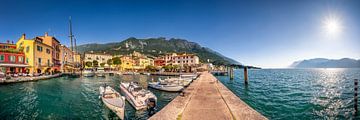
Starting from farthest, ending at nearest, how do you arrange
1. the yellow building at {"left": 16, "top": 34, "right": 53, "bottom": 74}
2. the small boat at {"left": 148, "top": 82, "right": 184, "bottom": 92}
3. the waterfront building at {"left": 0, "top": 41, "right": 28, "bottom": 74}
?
the yellow building at {"left": 16, "top": 34, "right": 53, "bottom": 74} < the waterfront building at {"left": 0, "top": 41, "right": 28, "bottom": 74} < the small boat at {"left": 148, "top": 82, "right": 184, "bottom": 92}

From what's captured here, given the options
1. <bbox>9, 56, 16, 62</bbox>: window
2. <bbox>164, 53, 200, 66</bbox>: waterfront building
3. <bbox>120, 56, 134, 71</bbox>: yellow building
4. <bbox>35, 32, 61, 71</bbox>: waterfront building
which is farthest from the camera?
<bbox>120, 56, 134, 71</bbox>: yellow building

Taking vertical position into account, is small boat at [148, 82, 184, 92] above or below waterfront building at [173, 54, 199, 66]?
below

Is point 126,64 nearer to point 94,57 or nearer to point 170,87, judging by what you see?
point 94,57

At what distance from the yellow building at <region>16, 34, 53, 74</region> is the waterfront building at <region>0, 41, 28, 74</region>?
4.25 ft

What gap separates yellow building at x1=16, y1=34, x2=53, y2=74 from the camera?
149 feet

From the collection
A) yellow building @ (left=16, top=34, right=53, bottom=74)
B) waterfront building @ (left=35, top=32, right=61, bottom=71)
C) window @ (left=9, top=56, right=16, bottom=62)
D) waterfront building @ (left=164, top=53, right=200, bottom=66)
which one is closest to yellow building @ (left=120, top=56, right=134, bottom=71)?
waterfront building @ (left=164, top=53, right=200, bottom=66)

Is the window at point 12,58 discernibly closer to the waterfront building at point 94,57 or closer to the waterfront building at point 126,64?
the waterfront building at point 126,64

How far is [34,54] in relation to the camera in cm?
4594

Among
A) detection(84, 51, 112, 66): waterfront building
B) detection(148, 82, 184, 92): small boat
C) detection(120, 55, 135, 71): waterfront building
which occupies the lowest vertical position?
detection(148, 82, 184, 92): small boat

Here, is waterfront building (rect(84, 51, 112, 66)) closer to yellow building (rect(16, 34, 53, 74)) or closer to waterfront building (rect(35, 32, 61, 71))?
waterfront building (rect(35, 32, 61, 71))

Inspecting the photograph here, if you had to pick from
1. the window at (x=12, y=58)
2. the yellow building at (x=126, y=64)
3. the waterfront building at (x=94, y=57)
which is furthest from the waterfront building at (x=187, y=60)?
the window at (x=12, y=58)

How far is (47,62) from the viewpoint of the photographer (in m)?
53.6

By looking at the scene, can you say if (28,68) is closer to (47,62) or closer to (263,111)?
(47,62)

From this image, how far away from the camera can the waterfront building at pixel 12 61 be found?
131 feet
